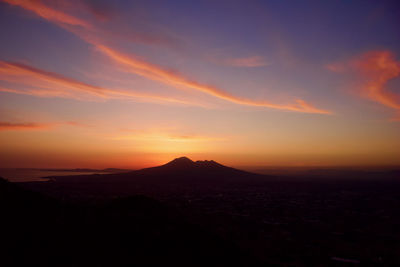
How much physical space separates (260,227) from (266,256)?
12.6 metres

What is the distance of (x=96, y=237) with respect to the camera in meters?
17.7

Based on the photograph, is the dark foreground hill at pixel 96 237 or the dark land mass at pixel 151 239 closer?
the dark foreground hill at pixel 96 237

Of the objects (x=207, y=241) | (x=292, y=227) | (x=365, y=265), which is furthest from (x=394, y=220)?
(x=207, y=241)

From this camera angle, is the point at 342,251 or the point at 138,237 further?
Answer: the point at 342,251

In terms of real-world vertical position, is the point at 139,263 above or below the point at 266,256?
above

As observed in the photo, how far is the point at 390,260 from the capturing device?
22438 millimetres

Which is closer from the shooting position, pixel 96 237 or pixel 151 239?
pixel 96 237

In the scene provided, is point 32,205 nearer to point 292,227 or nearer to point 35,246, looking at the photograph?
point 35,246

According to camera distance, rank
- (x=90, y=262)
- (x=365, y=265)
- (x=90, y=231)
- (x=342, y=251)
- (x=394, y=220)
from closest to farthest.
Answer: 1. (x=90, y=262)
2. (x=90, y=231)
3. (x=365, y=265)
4. (x=342, y=251)
5. (x=394, y=220)

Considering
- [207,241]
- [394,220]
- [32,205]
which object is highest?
[32,205]

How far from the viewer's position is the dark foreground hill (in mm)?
15006

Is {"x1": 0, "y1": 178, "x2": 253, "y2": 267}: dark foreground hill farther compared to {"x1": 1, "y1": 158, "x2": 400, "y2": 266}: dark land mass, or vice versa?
{"x1": 1, "y1": 158, "x2": 400, "y2": 266}: dark land mass

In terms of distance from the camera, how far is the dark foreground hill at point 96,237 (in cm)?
1501

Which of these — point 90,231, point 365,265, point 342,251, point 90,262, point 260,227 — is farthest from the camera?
point 260,227
